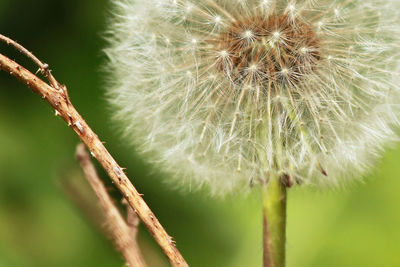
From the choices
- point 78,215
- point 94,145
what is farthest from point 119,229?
point 78,215

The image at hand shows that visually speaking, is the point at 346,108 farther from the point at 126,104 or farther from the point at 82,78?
the point at 82,78

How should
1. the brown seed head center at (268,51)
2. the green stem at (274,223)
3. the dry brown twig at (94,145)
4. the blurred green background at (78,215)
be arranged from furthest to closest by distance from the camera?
1. the blurred green background at (78,215)
2. the brown seed head center at (268,51)
3. the green stem at (274,223)
4. the dry brown twig at (94,145)

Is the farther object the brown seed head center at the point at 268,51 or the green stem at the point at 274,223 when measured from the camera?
the brown seed head center at the point at 268,51

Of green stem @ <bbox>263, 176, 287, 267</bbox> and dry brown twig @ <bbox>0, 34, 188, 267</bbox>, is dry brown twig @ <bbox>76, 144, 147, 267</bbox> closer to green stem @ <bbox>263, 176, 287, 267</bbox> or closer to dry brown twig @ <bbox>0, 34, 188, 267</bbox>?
dry brown twig @ <bbox>0, 34, 188, 267</bbox>

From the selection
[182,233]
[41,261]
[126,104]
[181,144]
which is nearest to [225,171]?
[181,144]

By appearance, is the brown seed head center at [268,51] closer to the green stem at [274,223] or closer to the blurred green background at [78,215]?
the green stem at [274,223]

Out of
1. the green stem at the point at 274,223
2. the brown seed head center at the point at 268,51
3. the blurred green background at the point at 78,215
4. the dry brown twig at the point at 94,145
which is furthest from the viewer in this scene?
the blurred green background at the point at 78,215

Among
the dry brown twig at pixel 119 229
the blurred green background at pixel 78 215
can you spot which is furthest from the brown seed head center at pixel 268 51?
the blurred green background at pixel 78 215

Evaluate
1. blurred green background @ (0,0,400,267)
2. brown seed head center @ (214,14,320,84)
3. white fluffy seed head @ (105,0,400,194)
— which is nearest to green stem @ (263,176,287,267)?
white fluffy seed head @ (105,0,400,194)
